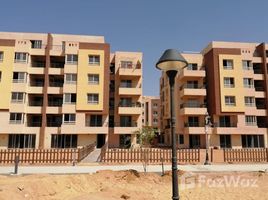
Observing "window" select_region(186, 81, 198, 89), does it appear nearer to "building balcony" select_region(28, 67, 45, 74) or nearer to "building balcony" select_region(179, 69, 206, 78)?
"building balcony" select_region(179, 69, 206, 78)

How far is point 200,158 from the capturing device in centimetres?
2053

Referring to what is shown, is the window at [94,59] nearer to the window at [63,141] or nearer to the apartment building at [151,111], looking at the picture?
the window at [63,141]

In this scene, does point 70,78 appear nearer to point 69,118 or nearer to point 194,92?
point 69,118

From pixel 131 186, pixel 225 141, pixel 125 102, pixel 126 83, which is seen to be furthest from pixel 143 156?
pixel 225 141

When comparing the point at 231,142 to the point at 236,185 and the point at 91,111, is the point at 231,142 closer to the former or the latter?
the point at 91,111

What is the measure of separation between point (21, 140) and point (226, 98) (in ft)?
119

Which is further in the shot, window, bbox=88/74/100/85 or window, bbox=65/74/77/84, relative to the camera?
window, bbox=88/74/100/85

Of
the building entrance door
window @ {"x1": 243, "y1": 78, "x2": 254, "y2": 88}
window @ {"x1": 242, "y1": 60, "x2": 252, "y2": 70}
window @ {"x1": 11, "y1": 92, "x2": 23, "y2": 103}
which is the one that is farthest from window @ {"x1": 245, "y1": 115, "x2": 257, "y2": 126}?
window @ {"x1": 11, "y1": 92, "x2": 23, "y2": 103}

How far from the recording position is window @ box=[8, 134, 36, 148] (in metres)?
37.1

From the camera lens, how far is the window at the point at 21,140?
37062mm

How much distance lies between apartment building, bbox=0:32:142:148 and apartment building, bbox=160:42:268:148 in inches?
421

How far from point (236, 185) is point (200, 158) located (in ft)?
28.3

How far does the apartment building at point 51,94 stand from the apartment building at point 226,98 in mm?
10703

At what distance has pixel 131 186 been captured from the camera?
1188cm
